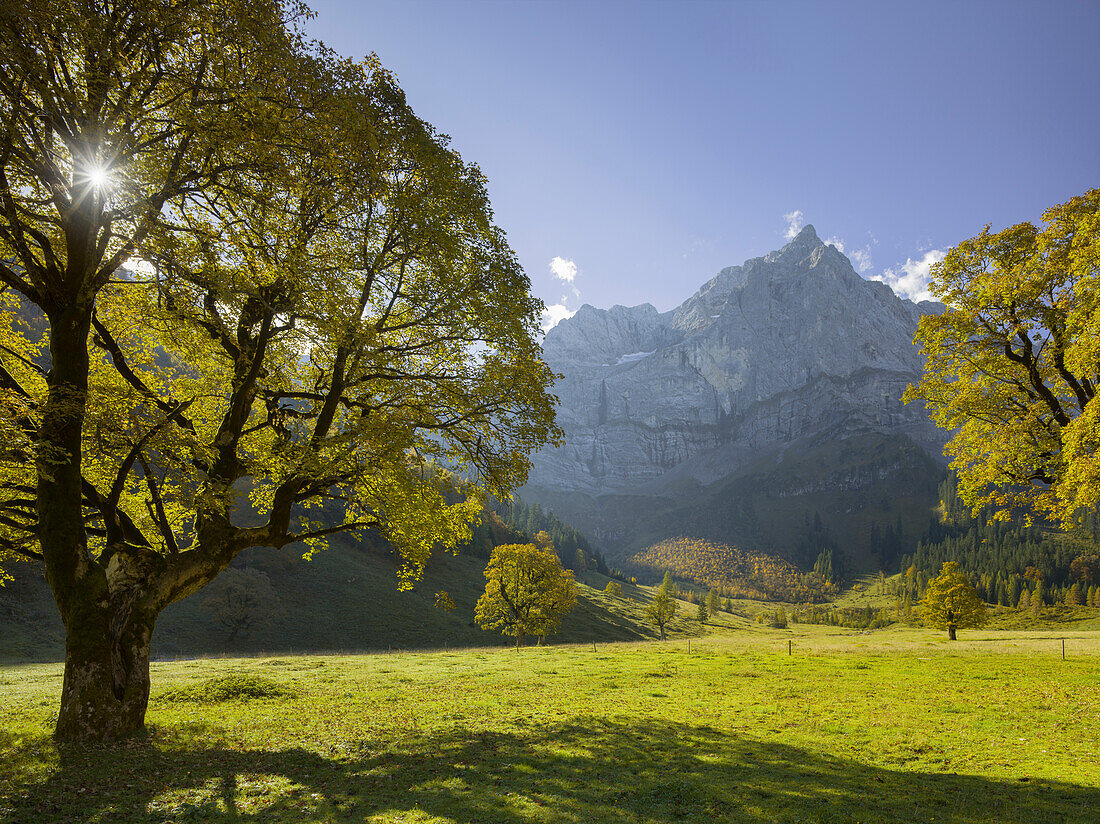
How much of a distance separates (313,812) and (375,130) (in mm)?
14500

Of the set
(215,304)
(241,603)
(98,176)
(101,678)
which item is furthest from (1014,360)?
(241,603)

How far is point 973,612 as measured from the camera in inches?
2495

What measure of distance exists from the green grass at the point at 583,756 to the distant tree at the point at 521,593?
4223cm

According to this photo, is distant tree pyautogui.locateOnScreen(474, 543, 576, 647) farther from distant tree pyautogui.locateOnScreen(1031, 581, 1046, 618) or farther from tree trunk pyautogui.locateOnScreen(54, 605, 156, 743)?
distant tree pyautogui.locateOnScreen(1031, 581, 1046, 618)

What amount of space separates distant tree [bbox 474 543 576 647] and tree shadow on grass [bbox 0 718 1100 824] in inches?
2103

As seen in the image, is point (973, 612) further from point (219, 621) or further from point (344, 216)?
point (219, 621)

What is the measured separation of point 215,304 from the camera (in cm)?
1352

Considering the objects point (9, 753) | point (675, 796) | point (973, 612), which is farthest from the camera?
point (973, 612)

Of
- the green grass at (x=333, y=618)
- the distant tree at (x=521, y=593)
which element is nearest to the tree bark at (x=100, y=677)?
the distant tree at (x=521, y=593)

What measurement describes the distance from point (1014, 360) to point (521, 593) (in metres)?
56.0

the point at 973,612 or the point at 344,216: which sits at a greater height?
the point at 344,216

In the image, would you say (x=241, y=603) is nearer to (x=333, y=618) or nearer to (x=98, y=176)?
(x=333, y=618)

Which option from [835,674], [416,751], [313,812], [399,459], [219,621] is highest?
[399,459]

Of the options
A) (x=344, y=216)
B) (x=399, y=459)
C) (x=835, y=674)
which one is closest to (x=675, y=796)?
(x=399, y=459)
